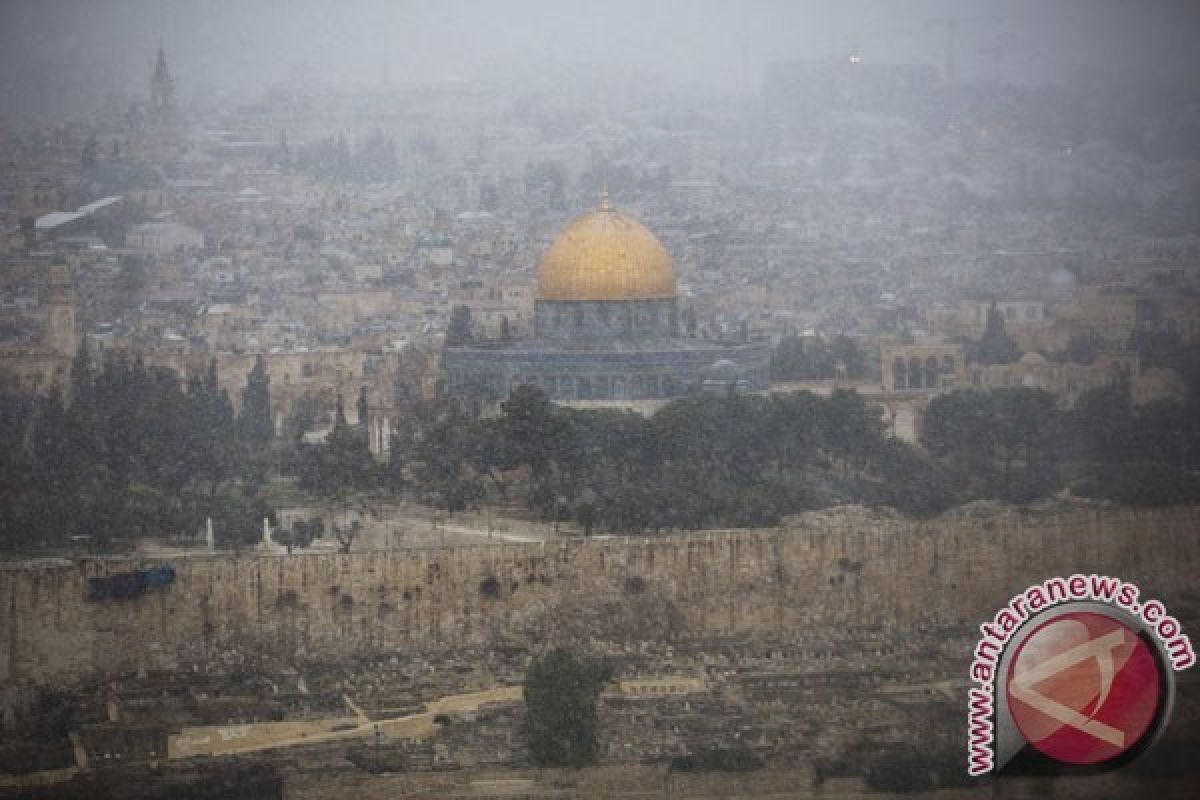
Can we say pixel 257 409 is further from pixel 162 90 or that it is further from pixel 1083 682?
pixel 1083 682

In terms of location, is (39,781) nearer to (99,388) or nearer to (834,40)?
(99,388)

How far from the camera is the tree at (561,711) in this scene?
81.1 ft

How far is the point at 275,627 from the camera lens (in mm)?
28141

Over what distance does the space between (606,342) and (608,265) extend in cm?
82

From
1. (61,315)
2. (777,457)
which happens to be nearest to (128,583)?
(777,457)

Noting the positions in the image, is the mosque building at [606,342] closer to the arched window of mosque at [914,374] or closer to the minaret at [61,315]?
the arched window of mosque at [914,374]

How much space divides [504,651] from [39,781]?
4.93 m

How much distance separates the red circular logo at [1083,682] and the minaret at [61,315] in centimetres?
1762

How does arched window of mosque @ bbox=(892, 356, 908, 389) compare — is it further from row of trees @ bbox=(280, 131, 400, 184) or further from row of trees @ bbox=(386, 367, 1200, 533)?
row of trees @ bbox=(280, 131, 400, 184)

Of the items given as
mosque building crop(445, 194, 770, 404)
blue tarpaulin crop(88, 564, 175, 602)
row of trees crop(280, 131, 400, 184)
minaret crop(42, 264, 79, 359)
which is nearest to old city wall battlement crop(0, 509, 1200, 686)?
blue tarpaulin crop(88, 564, 175, 602)

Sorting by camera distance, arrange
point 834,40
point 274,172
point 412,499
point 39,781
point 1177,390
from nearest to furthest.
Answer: point 39,781 → point 412,499 → point 1177,390 → point 834,40 → point 274,172

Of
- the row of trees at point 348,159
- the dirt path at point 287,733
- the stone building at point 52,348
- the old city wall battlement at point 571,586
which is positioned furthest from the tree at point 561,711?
the row of trees at point 348,159

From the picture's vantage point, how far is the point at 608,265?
3844cm

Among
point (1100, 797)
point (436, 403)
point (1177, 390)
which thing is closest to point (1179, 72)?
point (1177, 390)
